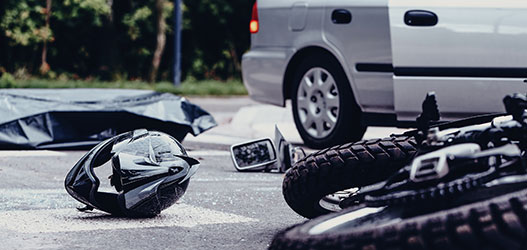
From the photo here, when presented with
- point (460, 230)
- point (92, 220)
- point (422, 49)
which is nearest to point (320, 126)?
point (422, 49)

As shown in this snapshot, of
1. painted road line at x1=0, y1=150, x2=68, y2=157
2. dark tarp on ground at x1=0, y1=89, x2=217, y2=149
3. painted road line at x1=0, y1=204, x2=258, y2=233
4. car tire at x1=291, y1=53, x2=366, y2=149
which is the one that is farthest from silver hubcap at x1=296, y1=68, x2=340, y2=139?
painted road line at x1=0, y1=204, x2=258, y2=233

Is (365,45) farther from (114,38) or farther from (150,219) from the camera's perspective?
(114,38)

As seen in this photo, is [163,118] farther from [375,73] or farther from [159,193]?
[159,193]

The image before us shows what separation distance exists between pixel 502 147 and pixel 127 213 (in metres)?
2.14

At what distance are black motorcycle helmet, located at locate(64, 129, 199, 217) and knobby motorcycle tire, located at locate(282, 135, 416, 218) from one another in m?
0.86

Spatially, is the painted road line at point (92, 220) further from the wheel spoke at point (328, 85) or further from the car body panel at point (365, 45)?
the wheel spoke at point (328, 85)

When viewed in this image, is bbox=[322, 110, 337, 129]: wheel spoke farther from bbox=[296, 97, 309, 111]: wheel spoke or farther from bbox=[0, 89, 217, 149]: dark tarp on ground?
bbox=[0, 89, 217, 149]: dark tarp on ground

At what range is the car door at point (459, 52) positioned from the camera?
718 centimetres

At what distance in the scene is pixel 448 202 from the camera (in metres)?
2.87

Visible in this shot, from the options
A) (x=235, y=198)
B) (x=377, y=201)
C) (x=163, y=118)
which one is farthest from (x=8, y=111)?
(x=377, y=201)

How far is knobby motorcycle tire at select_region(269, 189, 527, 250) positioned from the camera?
262 cm

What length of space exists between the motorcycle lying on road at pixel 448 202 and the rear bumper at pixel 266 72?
17.7 feet

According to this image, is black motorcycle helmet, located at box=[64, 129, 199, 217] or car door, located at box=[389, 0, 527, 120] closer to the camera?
black motorcycle helmet, located at box=[64, 129, 199, 217]

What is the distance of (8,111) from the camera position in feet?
25.7
